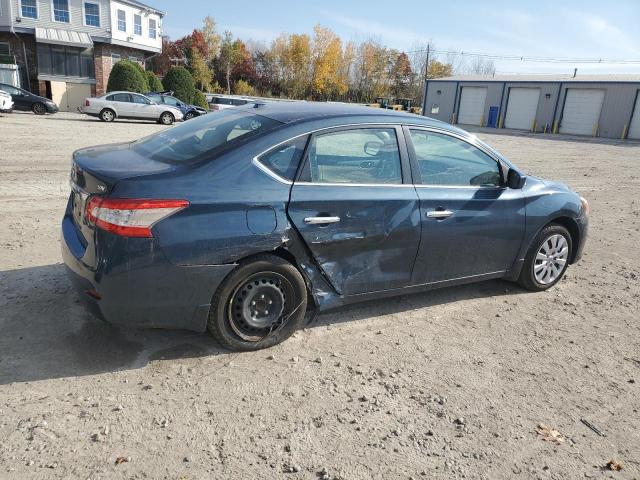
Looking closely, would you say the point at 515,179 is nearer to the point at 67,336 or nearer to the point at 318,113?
the point at 318,113

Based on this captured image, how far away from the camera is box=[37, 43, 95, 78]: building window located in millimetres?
36062

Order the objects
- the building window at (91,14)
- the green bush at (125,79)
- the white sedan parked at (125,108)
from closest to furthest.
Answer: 1. the white sedan parked at (125,108)
2. the green bush at (125,79)
3. the building window at (91,14)

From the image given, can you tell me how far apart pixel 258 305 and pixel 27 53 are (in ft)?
133

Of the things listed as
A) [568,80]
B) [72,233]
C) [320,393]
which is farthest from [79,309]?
[568,80]

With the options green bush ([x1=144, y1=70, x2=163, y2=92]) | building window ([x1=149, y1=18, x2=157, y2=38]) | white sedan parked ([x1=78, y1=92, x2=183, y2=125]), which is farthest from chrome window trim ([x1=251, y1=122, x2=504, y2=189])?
building window ([x1=149, y1=18, x2=157, y2=38])

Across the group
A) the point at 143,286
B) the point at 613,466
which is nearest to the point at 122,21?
the point at 143,286

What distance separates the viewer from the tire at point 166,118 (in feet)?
83.1

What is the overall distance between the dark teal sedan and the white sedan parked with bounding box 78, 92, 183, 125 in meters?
22.2

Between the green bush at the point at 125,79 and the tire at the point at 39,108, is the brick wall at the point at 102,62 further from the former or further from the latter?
the tire at the point at 39,108

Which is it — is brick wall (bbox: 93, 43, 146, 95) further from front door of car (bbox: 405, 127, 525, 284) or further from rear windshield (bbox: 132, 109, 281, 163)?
front door of car (bbox: 405, 127, 525, 284)

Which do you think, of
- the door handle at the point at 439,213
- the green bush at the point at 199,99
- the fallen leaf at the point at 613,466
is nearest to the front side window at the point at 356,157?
→ the door handle at the point at 439,213

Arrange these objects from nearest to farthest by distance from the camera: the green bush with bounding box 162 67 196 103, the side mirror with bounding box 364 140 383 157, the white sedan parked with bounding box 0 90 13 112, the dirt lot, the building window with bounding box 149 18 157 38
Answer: the dirt lot < the side mirror with bounding box 364 140 383 157 < the white sedan parked with bounding box 0 90 13 112 < the green bush with bounding box 162 67 196 103 < the building window with bounding box 149 18 157 38

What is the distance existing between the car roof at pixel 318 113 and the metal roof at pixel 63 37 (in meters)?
38.0

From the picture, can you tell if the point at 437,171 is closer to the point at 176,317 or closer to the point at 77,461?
the point at 176,317
